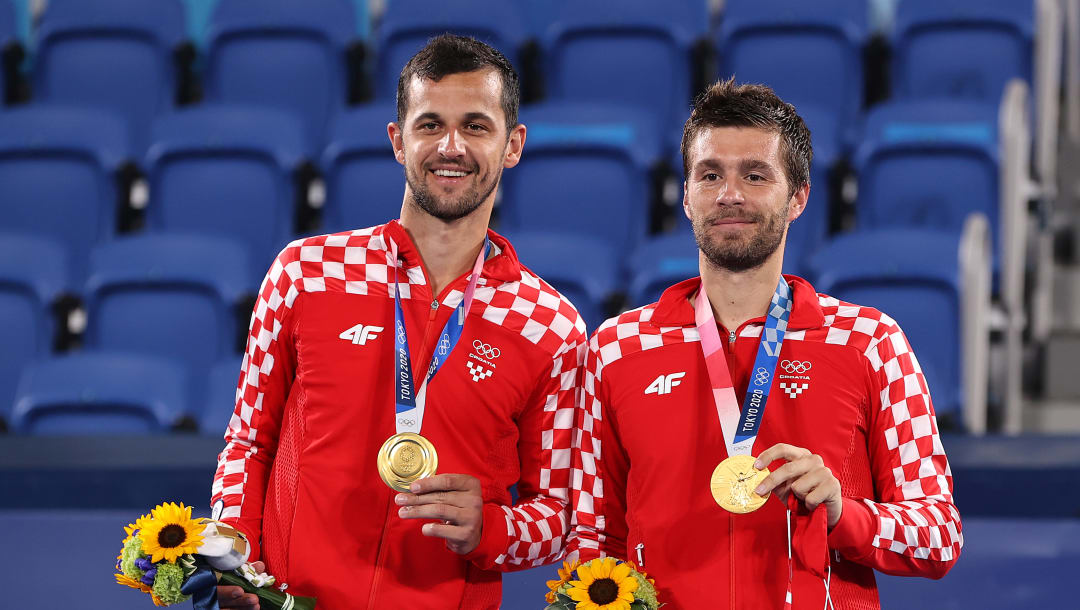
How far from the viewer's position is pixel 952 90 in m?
6.04

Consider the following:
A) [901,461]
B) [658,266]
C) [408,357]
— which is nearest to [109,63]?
[658,266]

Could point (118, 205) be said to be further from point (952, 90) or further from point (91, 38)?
point (952, 90)

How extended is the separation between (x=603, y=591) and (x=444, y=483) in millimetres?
344

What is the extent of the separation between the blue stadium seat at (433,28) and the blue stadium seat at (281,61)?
222mm

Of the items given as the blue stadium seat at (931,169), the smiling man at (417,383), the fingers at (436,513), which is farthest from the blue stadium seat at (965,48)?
the fingers at (436,513)

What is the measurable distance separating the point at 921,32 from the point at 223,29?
3.57 m

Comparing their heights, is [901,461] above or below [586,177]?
below

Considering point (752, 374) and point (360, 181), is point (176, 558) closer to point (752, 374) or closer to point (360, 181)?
point (752, 374)

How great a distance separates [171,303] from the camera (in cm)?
506

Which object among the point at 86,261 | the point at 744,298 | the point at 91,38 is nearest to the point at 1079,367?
the point at 744,298

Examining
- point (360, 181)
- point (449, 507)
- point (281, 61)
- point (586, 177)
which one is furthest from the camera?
point (281, 61)

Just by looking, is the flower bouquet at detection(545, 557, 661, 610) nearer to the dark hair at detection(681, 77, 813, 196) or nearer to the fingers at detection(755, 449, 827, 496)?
the fingers at detection(755, 449, 827, 496)

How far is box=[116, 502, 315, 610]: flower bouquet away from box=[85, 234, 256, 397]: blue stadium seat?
9.44 ft

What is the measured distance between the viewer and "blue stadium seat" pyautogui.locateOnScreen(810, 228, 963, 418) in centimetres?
458
